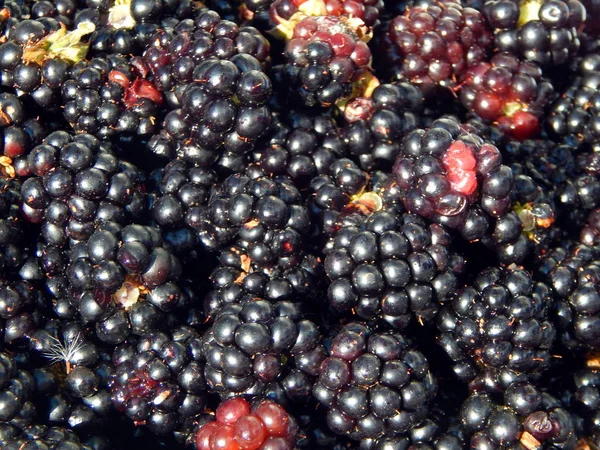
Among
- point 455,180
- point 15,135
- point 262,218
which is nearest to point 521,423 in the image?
point 455,180

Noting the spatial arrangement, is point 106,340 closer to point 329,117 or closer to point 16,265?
point 16,265

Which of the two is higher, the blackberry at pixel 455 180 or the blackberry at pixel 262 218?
the blackberry at pixel 455 180

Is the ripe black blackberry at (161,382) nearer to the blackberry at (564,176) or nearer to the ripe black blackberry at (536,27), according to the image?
the blackberry at (564,176)

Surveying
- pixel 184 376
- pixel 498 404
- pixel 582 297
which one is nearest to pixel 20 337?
pixel 184 376

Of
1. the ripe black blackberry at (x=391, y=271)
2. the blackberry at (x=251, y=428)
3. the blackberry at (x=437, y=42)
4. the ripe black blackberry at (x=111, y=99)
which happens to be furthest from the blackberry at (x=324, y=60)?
the blackberry at (x=251, y=428)

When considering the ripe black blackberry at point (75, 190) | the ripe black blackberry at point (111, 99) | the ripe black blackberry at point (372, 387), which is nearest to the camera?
the ripe black blackberry at point (372, 387)

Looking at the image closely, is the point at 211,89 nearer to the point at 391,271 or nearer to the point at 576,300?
the point at 391,271
